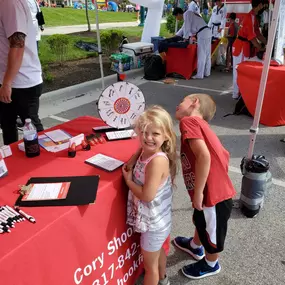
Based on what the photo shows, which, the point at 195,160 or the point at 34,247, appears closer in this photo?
the point at 34,247

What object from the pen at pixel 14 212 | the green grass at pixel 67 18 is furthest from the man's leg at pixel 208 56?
the green grass at pixel 67 18

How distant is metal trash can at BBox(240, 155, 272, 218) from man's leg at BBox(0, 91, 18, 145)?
2.12m

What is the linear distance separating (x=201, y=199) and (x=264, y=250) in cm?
101

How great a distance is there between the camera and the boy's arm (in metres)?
1.68

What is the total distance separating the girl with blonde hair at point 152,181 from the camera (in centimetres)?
161

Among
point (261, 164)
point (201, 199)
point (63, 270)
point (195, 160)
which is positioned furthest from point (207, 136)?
point (261, 164)

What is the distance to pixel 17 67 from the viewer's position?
240cm

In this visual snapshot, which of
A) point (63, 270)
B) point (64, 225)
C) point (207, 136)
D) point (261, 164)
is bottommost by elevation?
point (261, 164)

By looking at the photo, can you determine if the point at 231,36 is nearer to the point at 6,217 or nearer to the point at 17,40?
the point at 17,40

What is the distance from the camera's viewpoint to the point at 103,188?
1.68 meters

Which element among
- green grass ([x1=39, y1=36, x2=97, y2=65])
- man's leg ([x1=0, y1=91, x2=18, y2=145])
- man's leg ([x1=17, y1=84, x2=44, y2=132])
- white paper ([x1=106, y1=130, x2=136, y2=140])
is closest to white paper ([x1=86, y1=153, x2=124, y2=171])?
white paper ([x1=106, y1=130, x2=136, y2=140])

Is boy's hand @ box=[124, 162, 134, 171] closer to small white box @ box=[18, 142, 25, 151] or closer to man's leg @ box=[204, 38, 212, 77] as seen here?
small white box @ box=[18, 142, 25, 151]

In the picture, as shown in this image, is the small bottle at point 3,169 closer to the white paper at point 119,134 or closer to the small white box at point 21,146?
the small white box at point 21,146

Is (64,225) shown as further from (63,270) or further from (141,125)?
(141,125)
